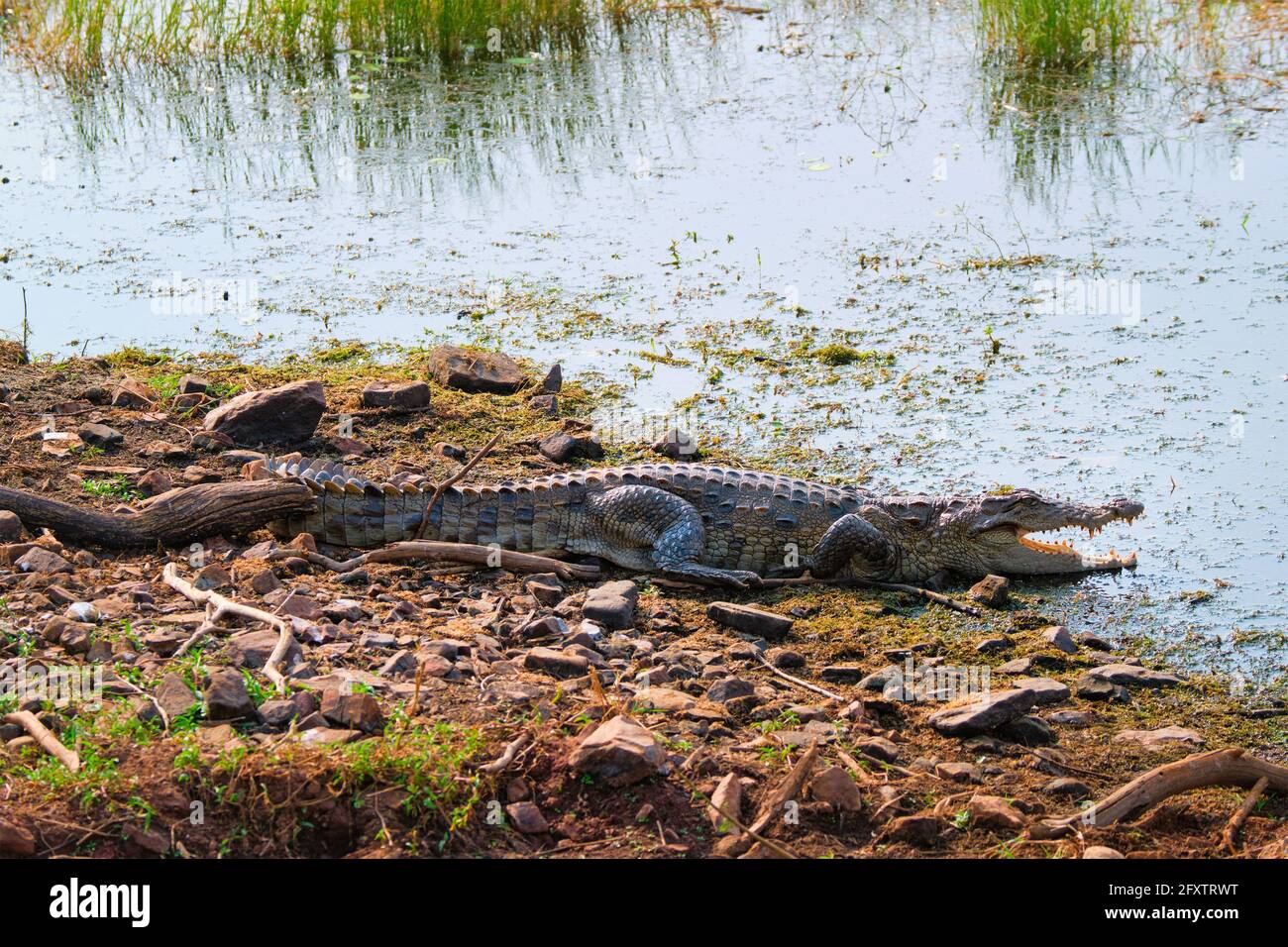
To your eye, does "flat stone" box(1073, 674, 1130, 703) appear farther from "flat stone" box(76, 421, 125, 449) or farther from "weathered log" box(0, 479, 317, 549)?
"flat stone" box(76, 421, 125, 449)

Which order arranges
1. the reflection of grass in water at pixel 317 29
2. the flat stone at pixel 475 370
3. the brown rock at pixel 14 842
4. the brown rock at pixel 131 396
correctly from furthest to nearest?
the reflection of grass in water at pixel 317 29, the flat stone at pixel 475 370, the brown rock at pixel 131 396, the brown rock at pixel 14 842

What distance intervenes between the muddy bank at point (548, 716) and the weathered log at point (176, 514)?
9 cm

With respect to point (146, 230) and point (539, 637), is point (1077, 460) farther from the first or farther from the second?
point (146, 230)

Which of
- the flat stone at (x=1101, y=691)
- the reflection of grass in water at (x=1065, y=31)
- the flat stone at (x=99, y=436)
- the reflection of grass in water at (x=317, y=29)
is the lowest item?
the flat stone at (x=1101, y=691)

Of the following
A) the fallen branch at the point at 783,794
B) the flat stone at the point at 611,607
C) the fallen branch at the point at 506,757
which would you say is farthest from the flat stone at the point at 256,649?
the fallen branch at the point at 783,794

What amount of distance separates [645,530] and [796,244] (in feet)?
12.9

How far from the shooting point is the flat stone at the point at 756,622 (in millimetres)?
5227

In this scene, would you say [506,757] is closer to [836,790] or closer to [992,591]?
[836,790]

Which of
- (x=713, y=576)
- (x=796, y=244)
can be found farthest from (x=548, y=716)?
(x=796, y=244)

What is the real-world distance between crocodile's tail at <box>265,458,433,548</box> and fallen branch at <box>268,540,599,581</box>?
0.33 feet

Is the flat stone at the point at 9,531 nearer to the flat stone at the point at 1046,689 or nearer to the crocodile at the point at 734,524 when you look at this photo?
the crocodile at the point at 734,524

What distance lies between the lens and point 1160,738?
4.44m

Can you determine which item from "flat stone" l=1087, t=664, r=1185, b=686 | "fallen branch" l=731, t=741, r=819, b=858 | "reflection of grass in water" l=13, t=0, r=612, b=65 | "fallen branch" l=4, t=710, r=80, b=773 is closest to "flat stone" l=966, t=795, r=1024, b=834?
"fallen branch" l=731, t=741, r=819, b=858

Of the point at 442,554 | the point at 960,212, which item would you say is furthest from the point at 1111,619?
the point at 960,212
